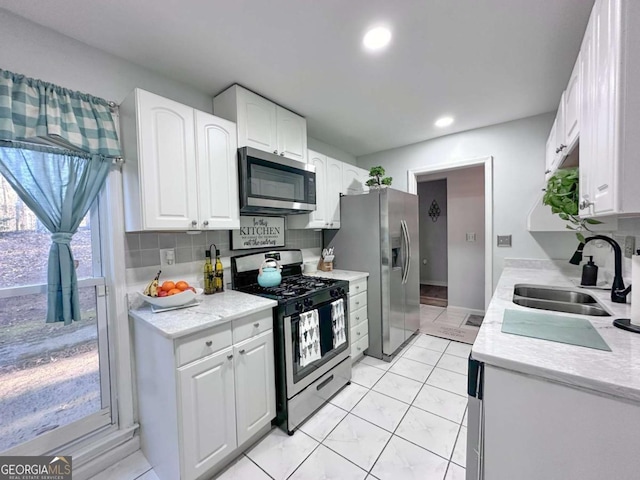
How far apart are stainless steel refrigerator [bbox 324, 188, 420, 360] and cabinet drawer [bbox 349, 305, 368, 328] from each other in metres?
0.09

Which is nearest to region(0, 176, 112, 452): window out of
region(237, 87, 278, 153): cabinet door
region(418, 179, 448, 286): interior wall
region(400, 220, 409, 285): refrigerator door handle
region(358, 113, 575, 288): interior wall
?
region(237, 87, 278, 153): cabinet door

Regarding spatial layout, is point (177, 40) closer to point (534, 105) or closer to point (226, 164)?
point (226, 164)

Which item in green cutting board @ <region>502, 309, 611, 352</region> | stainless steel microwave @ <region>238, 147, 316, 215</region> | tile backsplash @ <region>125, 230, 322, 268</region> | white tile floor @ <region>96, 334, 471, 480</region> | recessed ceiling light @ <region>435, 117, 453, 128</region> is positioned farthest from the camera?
recessed ceiling light @ <region>435, 117, 453, 128</region>

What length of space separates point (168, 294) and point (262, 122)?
154 centimetres

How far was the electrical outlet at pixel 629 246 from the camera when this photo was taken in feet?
4.98

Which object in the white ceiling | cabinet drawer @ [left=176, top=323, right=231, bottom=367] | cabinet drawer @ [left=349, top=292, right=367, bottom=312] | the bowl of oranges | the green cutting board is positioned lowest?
cabinet drawer @ [left=349, top=292, right=367, bottom=312]

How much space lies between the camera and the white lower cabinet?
1.33 meters

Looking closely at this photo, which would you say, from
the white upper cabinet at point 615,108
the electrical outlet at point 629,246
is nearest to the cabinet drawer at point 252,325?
the white upper cabinet at point 615,108

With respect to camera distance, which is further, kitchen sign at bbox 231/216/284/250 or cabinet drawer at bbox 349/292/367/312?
cabinet drawer at bbox 349/292/367/312

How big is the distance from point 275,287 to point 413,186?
2.45 m

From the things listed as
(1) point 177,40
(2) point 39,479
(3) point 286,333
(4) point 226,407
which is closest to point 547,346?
(3) point 286,333

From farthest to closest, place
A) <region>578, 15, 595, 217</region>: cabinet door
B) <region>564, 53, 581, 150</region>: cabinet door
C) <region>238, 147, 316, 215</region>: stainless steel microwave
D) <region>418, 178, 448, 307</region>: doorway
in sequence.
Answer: <region>418, 178, 448, 307</region>: doorway < <region>238, 147, 316, 215</region>: stainless steel microwave < <region>564, 53, 581, 150</region>: cabinet door < <region>578, 15, 595, 217</region>: cabinet door

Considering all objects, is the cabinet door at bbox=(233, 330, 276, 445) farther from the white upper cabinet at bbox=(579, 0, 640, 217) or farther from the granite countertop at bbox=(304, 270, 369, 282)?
the white upper cabinet at bbox=(579, 0, 640, 217)

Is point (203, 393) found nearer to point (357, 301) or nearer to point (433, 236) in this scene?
point (357, 301)
